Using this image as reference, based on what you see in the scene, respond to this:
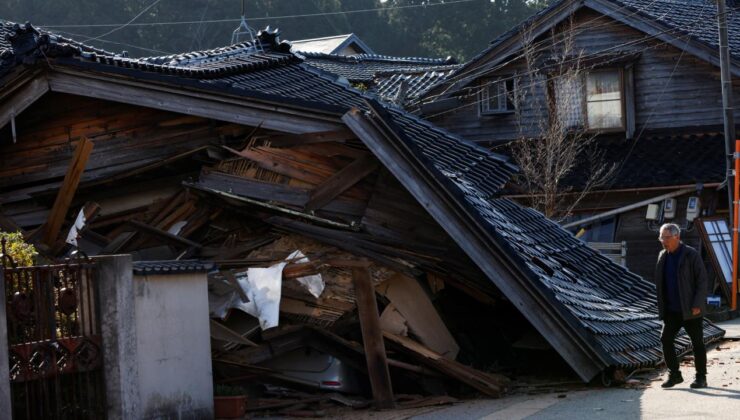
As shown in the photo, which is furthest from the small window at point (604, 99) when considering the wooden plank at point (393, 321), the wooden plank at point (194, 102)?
the wooden plank at point (194, 102)

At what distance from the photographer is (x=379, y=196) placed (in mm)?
14062

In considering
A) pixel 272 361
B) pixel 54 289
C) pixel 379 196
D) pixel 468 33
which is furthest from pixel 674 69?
pixel 468 33

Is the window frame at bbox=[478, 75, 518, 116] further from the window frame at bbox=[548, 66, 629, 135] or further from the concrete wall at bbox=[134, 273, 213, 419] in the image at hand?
the concrete wall at bbox=[134, 273, 213, 419]

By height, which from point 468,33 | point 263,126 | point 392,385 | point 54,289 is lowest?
point 392,385

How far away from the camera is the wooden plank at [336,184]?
14047 mm

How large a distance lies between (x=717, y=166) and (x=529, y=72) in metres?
5.12

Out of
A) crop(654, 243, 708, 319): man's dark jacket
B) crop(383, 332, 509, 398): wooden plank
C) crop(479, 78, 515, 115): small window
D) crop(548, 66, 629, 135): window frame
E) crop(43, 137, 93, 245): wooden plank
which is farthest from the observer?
crop(479, 78, 515, 115): small window

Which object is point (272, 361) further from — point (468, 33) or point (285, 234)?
point (468, 33)

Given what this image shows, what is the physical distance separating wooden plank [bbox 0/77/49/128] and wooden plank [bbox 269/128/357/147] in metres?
2.95

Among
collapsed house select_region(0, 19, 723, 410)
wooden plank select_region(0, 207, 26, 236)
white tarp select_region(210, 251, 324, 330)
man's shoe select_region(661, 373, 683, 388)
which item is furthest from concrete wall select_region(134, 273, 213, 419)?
man's shoe select_region(661, 373, 683, 388)

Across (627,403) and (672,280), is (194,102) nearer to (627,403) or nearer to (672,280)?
(672,280)

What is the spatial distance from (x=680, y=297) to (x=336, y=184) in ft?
14.6

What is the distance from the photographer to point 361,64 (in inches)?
1447

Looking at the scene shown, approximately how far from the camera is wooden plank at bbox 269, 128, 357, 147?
13.6 metres
